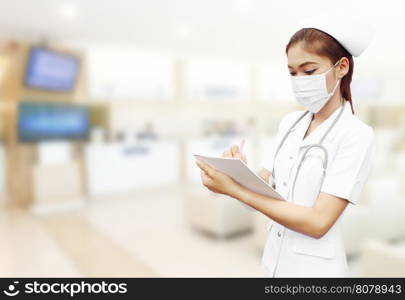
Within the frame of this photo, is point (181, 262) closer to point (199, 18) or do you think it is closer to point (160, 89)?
point (199, 18)

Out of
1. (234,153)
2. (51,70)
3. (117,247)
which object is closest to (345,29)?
(234,153)

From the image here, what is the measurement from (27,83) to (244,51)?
3765mm

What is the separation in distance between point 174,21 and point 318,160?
4208 millimetres

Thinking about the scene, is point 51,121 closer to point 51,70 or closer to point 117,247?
point 51,70

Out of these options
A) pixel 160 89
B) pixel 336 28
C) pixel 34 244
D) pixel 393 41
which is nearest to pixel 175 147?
pixel 160 89

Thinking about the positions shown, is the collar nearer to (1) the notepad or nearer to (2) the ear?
(2) the ear

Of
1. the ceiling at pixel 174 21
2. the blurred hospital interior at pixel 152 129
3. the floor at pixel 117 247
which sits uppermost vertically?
the ceiling at pixel 174 21

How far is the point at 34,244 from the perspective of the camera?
3.64m

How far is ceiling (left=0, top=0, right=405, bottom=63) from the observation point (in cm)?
388

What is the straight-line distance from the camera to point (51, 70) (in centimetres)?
520

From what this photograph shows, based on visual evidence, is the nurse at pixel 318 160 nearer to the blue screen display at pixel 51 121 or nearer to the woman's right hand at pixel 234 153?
the woman's right hand at pixel 234 153

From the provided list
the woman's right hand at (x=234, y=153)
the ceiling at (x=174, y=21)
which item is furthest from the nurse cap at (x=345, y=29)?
the ceiling at (x=174, y=21)

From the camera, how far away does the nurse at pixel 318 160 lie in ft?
3.01

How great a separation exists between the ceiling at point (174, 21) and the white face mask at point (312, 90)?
229 cm
